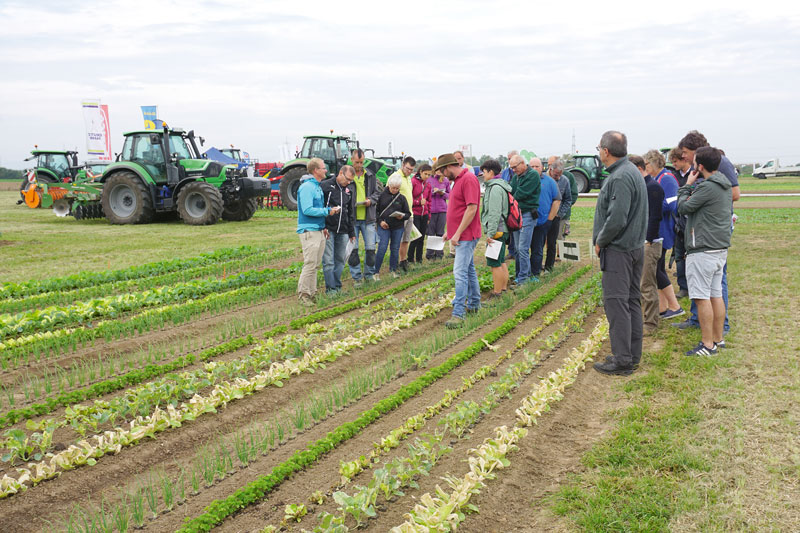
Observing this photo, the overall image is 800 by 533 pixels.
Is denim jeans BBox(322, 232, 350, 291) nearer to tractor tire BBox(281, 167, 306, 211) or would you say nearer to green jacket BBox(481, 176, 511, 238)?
green jacket BBox(481, 176, 511, 238)

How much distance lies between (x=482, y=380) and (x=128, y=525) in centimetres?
284

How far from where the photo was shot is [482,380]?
4871 millimetres

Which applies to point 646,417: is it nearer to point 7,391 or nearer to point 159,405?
point 159,405

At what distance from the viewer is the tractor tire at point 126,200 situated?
16.4 m

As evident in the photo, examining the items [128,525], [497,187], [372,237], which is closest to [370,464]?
[128,525]

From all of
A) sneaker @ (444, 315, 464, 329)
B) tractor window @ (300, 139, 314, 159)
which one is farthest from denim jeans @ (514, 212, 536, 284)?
tractor window @ (300, 139, 314, 159)

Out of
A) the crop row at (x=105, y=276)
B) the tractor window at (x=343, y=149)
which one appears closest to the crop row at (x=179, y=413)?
the crop row at (x=105, y=276)

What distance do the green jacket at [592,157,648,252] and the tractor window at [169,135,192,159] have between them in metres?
14.4

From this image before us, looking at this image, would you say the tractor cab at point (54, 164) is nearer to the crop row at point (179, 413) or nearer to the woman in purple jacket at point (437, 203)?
the woman in purple jacket at point (437, 203)

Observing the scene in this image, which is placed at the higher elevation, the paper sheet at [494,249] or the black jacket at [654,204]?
the black jacket at [654,204]

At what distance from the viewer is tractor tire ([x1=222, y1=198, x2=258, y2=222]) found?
18203 millimetres

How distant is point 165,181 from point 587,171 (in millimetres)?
20605

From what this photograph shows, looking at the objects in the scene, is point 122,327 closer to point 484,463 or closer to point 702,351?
point 484,463

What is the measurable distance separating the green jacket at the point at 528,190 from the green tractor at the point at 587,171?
849 inches
